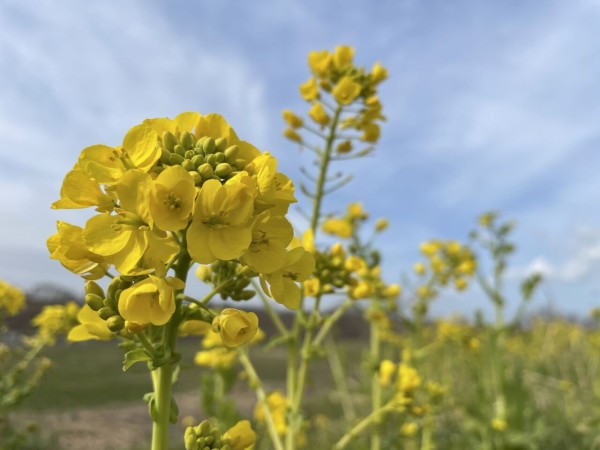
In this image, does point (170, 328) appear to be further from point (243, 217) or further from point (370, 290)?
point (370, 290)

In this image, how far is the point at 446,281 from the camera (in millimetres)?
4840

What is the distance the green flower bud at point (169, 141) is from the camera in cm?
115

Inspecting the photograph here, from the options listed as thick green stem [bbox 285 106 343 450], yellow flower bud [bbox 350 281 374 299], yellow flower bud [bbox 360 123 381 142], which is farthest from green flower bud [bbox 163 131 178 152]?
yellow flower bud [bbox 360 123 381 142]

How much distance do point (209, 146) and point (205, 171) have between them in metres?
0.10

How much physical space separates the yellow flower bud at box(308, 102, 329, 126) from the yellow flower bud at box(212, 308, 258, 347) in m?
1.72

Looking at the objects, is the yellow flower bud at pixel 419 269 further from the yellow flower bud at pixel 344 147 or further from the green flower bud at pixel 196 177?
the green flower bud at pixel 196 177

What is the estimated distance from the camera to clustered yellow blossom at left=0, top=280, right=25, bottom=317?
3.03 m

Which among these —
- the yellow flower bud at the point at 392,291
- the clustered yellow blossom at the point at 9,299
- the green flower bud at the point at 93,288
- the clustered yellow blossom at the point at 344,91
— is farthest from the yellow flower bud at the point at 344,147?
the clustered yellow blossom at the point at 9,299

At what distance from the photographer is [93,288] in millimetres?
1136

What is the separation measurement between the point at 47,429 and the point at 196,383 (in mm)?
3666

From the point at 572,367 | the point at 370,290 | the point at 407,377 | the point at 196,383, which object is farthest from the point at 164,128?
the point at 572,367

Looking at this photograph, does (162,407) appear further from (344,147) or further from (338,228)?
(338,228)

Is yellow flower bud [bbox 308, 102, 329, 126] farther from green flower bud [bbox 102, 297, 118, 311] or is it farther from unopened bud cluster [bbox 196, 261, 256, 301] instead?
green flower bud [bbox 102, 297, 118, 311]

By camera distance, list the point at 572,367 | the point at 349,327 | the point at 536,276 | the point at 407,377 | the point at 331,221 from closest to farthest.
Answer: the point at 407,377, the point at 331,221, the point at 536,276, the point at 572,367, the point at 349,327
